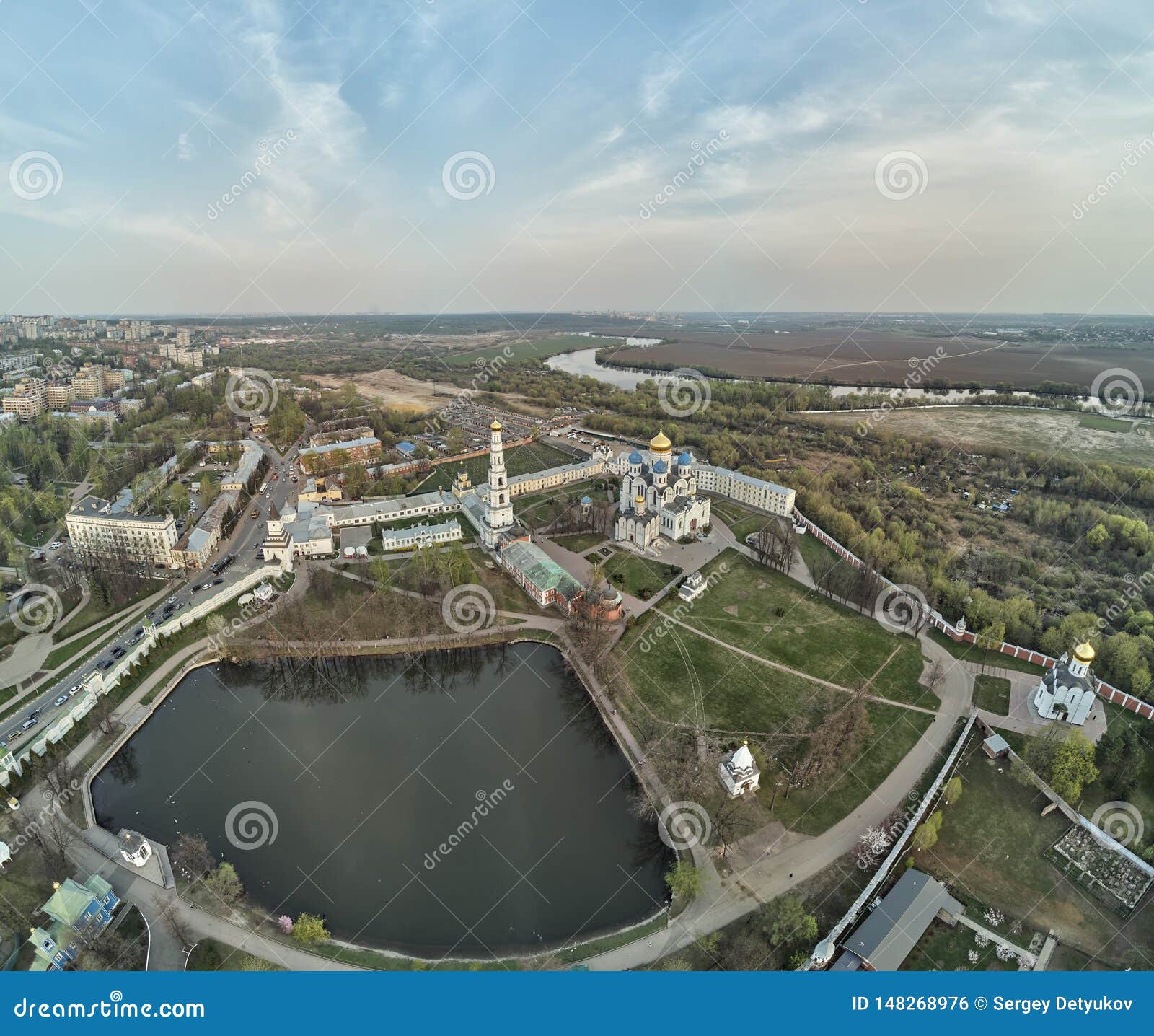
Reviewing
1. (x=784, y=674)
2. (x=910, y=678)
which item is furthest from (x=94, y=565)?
(x=910, y=678)

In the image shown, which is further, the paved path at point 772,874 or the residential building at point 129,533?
the residential building at point 129,533

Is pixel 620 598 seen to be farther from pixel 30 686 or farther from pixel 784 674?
pixel 30 686

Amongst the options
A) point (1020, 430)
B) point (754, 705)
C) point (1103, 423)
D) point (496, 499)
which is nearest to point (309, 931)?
point (754, 705)

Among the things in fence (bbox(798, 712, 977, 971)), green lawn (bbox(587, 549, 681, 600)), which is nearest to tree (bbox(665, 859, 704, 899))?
fence (bbox(798, 712, 977, 971))

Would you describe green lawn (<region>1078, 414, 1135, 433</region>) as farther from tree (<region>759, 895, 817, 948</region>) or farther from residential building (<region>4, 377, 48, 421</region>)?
residential building (<region>4, 377, 48, 421</region>)

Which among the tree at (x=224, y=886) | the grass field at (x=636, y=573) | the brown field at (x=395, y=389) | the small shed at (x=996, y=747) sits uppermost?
the brown field at (x=395, y=389)

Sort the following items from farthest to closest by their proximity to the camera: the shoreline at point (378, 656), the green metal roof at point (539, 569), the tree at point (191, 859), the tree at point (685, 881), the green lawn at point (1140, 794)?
the green metal roof at point (539, 569)
the green lawn at point (1140, 794)
the tree at point (191, 859)
the tree at point (685, 881)
the shoreline at point (378, 656)

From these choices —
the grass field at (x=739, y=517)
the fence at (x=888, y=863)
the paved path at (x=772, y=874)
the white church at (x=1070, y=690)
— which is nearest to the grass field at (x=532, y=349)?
the grass field at (x=739, y=517)

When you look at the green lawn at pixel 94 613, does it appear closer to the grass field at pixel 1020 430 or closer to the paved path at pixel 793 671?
the paved path at pixel 793 671
